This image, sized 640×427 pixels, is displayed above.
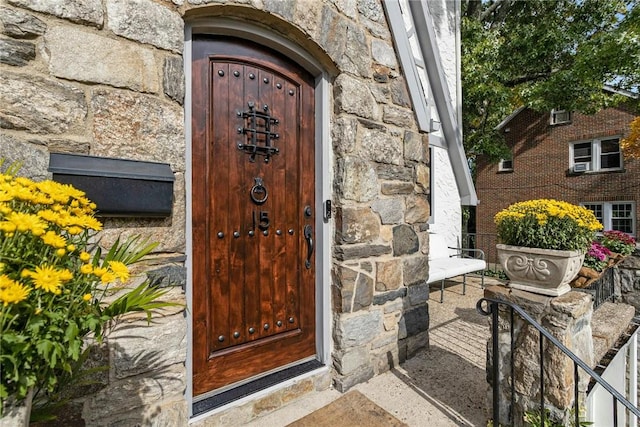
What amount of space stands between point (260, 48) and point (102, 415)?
214cm

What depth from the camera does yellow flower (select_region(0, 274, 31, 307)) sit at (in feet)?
2.07

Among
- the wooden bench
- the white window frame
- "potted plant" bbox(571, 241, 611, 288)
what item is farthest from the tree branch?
the wooden bench

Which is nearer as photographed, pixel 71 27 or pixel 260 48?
pixel 71 27

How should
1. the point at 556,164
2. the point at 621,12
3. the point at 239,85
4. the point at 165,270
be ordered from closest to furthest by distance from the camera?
1. the point at 165,270
2. the point at 239,85
3. the point at 621,12
4. the point at 556,164

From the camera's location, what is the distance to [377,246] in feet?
7.79

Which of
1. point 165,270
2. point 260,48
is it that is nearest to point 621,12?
point 260,48

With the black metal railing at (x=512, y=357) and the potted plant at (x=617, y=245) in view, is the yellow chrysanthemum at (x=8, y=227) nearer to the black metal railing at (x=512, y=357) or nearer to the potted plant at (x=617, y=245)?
the black metal railing at (x=512, y=357)

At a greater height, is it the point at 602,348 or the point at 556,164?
the point at 556,164

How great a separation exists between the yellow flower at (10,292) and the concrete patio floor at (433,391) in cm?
161

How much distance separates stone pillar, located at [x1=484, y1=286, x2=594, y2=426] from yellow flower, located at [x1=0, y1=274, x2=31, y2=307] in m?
1.99

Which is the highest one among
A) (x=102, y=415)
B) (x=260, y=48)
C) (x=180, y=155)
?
(x=260, y=48)

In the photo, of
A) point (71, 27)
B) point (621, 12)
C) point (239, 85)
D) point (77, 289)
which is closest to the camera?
point (77, 289)

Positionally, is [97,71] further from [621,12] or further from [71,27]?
[621,12]

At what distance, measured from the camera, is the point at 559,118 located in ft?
36.2
